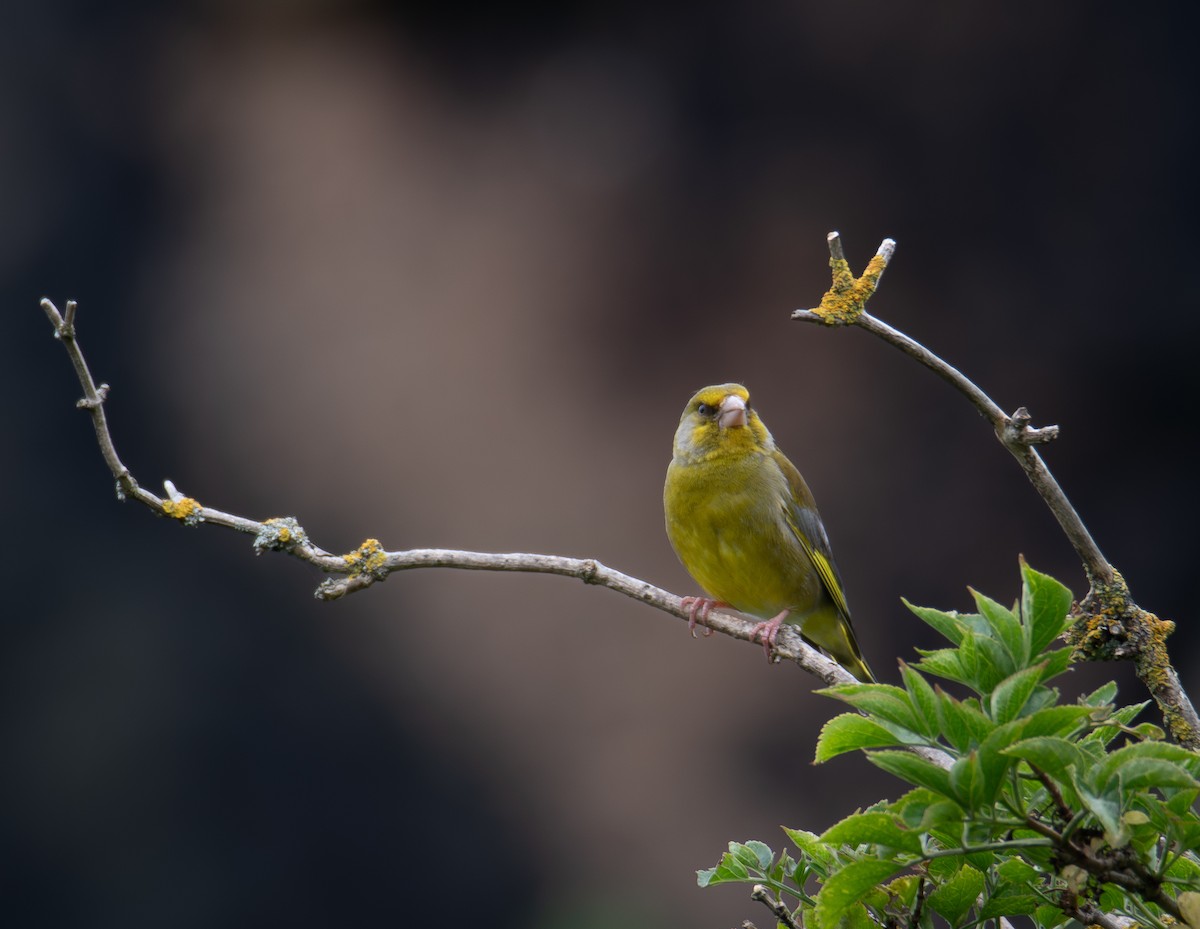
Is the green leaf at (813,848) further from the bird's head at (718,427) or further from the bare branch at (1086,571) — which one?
the bird's head at (718,427)

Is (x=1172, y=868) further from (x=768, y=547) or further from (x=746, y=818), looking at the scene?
(x=746, y=818)

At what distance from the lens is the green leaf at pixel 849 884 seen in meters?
1.03

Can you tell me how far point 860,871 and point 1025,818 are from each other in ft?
0.49

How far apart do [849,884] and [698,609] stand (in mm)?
1454

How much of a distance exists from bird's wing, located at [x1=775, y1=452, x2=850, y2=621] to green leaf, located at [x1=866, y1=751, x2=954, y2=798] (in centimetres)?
255

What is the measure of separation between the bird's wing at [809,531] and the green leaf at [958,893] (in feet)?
7.67

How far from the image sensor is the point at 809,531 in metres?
3.60

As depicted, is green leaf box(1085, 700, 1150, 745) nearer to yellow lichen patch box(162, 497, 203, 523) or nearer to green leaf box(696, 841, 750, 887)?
green leaf box(696, 841, 750, 887)

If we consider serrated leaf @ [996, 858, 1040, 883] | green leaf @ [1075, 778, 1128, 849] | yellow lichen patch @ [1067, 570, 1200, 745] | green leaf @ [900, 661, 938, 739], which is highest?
yellow lichen patch @ [1067, 570, 1200, 745]

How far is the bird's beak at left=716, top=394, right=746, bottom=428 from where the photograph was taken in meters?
3.41

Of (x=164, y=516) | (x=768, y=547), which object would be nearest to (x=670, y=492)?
(x=768, y=547)

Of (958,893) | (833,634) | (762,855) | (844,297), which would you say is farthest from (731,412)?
(958,893)

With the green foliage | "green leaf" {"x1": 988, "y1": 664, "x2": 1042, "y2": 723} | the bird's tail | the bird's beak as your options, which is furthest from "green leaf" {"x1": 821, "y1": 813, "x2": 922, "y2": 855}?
the bird's tail

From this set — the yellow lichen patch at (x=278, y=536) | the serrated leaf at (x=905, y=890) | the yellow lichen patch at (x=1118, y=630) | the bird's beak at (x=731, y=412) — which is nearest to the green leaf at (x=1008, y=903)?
the serrated leaf at (x=905, y=890)
